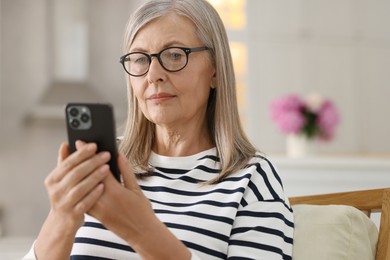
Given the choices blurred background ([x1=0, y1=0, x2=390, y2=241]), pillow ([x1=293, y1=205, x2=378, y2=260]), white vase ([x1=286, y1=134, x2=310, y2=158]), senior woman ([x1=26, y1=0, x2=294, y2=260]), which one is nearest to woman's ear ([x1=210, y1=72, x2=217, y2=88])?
senior woman ([x1=26, y1=0, x2=294, y2=260])

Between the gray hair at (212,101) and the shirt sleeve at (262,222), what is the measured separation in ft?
0.18

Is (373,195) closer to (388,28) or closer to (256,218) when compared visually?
(256,218)

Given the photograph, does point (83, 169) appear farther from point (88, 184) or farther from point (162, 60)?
point (162, 60)

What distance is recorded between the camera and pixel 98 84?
3881 millimetres

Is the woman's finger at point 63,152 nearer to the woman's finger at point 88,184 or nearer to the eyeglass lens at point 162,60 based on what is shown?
the woman's finger at point 88,184

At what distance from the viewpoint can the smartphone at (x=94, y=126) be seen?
39.5 inches

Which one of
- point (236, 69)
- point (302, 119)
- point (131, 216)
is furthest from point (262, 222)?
point (236, 69)

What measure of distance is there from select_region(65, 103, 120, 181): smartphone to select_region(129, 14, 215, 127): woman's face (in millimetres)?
293

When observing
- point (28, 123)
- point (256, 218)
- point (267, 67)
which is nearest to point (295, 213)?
point (256, 218)

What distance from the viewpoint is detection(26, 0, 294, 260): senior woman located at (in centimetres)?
127

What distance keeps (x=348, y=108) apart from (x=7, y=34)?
7.27 ft

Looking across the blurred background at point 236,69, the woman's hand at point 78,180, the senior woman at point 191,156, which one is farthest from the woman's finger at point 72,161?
the blurred background at point 236,69

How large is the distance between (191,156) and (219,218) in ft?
0.58

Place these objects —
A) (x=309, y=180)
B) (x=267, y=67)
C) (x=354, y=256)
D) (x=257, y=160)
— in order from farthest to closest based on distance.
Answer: (x=267, y=67) < (x=309, y=180) < (x=257, y=160) < (x=354, y=256)
